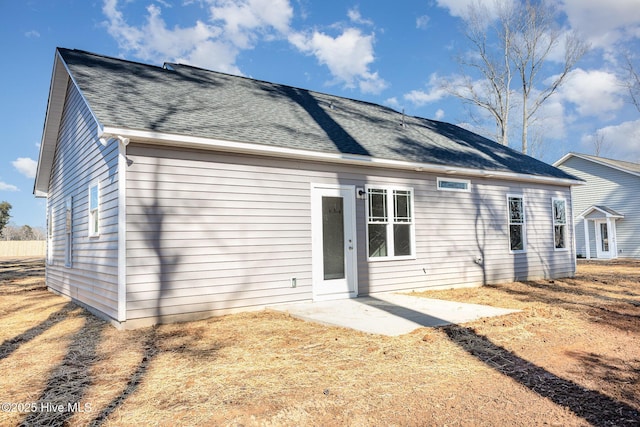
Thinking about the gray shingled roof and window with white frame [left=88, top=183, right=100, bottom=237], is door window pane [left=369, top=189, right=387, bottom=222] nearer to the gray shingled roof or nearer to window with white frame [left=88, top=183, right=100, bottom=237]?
the gray shingled roof

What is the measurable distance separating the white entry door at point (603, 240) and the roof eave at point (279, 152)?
47.2 feet

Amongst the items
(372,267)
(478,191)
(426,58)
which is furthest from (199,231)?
(426,58)

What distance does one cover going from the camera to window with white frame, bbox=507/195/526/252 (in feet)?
34.9

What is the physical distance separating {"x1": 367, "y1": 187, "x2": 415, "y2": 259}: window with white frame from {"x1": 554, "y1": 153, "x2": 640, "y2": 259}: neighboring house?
17.0 metres

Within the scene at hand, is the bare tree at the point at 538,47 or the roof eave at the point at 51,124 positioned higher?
the bare tree at the point at 538,47

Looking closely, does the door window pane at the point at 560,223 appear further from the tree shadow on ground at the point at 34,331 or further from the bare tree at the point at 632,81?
the bare tree at the point at 632,81

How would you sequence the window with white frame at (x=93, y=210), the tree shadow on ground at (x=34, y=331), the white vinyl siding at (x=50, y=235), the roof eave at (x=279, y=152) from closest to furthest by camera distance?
the tree shadow on ground at (x=34, y=331) < the roof eave at (x=279, y=152) < the window with white frame at (x=93, y=210) < the white vinyl siding at (x=50, y=235)

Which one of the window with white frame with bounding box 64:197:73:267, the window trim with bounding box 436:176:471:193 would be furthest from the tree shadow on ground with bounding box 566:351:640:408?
the window with white frame with bounding box 64:197:73:267

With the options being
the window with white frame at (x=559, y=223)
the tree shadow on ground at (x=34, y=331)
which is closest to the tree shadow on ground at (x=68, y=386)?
the tree shadow on ground at (x=34, y=331)

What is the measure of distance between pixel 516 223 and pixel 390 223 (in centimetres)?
428

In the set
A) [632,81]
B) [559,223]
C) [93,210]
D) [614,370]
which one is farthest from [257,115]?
[632,81]

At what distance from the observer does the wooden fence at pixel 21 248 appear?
35.9 meters

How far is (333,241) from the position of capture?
7.71m

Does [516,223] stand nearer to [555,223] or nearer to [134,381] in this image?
[555,223]
